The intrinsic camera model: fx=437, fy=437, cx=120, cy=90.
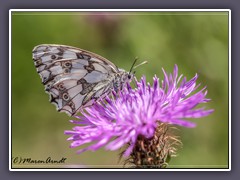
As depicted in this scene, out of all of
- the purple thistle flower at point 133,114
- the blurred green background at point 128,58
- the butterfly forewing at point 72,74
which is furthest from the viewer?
the blurred green background at point 128,58

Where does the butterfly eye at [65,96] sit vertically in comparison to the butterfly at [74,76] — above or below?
below

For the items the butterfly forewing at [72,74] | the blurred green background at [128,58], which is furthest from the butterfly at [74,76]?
the blurred green background at [128,58]

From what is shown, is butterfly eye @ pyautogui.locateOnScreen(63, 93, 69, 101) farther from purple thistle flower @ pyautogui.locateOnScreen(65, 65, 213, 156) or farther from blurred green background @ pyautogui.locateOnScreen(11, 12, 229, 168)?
blurred green background @ pyautogui.locateOnScreen(11, 12, 229, 168)

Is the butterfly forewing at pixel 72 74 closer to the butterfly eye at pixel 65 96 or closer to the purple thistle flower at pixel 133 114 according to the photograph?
the butterfly eye at pixel 65 96

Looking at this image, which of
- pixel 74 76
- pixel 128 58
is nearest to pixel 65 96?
pixel 74 76

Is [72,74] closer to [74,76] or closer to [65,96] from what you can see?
[74,76]

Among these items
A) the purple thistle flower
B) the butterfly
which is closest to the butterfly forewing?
the butterfly
